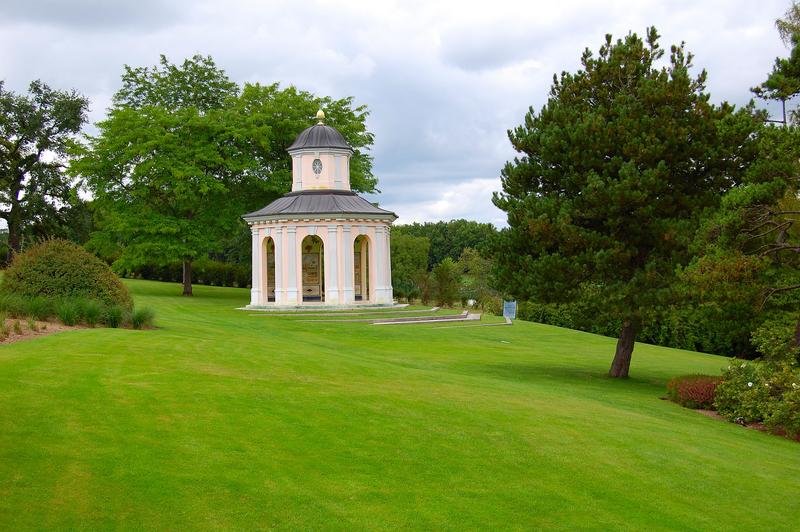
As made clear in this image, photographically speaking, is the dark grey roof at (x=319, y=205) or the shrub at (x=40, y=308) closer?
the shrub at (x=40, y=308)

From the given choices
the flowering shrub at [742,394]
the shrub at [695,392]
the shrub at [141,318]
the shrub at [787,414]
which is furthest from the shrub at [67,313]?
the shrub at [787,414]

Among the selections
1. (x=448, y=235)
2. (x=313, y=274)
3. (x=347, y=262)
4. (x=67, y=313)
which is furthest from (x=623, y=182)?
(x=448, y=235)

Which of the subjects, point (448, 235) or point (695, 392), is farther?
point (448, 235)

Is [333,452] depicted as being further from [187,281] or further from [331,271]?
[187,281]

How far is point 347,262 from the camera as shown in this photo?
39.4 metres

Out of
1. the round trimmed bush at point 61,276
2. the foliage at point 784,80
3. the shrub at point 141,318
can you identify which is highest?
the foliage at point 784,80

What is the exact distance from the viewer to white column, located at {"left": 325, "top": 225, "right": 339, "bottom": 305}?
1540 inches

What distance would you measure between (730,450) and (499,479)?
4946 millimetres

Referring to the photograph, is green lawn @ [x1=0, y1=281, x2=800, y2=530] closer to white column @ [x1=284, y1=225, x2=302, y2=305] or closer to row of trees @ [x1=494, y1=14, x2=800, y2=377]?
row of trees @ [x1=494, y1=14, x2=800, y2=377]

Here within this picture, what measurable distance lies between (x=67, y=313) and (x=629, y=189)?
42.3ft

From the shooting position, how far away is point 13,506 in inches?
272

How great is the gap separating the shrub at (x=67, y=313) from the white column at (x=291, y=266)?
69.1 feet

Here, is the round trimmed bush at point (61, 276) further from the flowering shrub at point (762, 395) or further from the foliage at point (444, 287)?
the foliage at point (444, 287)

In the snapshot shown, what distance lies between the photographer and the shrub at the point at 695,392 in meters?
17.6
